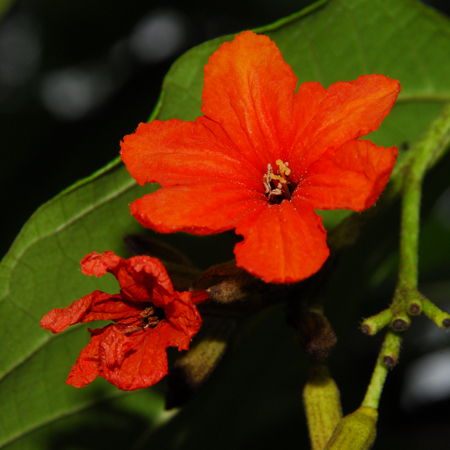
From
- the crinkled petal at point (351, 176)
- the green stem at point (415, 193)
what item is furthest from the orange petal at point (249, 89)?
the green stem at point (415, 193)

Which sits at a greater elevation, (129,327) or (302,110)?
(302,110)

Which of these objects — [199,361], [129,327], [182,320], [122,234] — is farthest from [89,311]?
[122,234]

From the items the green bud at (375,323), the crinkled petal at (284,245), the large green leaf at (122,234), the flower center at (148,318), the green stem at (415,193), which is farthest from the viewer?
the large green leaf at (122,234)

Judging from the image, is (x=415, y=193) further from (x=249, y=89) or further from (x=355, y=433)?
(x=355, y=433)

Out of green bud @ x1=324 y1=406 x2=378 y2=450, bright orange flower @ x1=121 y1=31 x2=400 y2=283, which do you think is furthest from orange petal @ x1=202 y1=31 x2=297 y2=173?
green bud @ x1=324 y1=406 x2=378 y2=450

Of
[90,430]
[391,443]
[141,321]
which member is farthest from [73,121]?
[391,443]

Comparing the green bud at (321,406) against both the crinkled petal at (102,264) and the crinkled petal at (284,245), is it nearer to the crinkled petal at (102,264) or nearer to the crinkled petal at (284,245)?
the crinkled petal at (284,245)

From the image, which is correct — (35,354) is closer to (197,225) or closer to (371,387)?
(197,225)

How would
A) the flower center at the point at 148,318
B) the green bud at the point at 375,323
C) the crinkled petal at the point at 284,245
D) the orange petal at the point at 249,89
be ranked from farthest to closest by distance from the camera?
the green bud at the point at 375,323
the orange petal at the point at 249,89
the flower center at the point at 148,318
the crinkled petal at the point at 284,245
